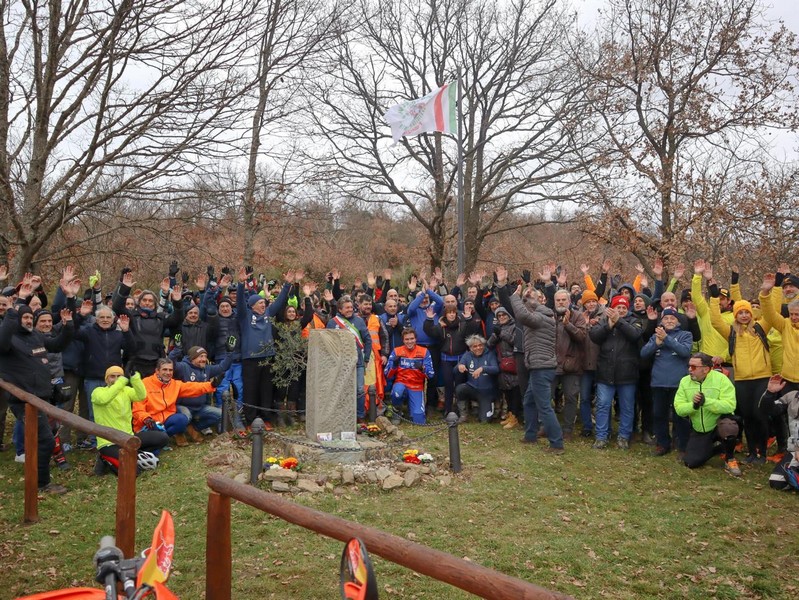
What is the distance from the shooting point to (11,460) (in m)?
8.41

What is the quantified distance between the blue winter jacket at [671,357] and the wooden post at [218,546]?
6.92 metres

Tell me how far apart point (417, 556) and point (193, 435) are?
7.45m

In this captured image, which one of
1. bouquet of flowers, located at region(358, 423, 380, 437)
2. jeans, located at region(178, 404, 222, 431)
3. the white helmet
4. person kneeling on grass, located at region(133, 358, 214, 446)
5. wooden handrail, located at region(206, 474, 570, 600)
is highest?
wooden handrail, located at region(206, 474, 570, 600)

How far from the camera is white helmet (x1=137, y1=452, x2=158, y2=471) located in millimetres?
8008

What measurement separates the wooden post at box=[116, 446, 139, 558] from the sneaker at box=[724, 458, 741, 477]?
686 cm

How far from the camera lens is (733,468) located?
26.4ft

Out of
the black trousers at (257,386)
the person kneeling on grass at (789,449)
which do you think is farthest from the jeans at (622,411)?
the black trousers at (257,386)

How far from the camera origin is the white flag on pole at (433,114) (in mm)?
16750

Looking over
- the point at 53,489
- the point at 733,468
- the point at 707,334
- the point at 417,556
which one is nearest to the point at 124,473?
the point at 417,556

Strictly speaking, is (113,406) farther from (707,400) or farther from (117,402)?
(707,400)

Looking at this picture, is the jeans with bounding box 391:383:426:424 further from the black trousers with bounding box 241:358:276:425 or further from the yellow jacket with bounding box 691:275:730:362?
the yellow jacket with bounding box 691:275:730:362

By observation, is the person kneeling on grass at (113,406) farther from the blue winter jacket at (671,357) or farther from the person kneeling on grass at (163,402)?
the blue winter jacket at (671,357)

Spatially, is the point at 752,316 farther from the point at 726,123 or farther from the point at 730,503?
the point at 726,123

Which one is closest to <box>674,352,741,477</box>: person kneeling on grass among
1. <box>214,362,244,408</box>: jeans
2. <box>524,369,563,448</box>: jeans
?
<box>524,369,563,448</box>: jeans
